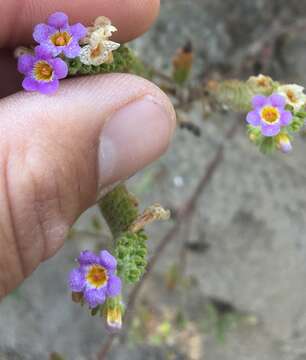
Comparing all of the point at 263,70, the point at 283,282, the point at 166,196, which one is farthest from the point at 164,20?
the point at 283,282

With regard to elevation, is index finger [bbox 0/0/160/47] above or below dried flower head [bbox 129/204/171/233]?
above

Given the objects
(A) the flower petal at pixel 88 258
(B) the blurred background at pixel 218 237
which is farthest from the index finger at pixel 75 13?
(B) the blurred background at pixel 218 237

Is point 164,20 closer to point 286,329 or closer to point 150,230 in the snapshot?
point 150,230

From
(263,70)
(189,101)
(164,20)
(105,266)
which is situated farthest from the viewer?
(164,20)

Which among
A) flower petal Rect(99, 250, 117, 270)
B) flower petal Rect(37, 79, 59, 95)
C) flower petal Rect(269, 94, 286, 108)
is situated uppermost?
flower petal Rect(37, 79, 59, 95)

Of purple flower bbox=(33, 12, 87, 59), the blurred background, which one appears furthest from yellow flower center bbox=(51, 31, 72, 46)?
the blurred background

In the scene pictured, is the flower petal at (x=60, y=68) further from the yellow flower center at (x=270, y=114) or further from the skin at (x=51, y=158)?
the yellow flower center at (x=270, y=114)

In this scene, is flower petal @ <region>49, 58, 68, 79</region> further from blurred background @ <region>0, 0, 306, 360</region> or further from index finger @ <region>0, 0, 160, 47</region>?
blurred background @ <region>0, 0, 306, 360</region>
